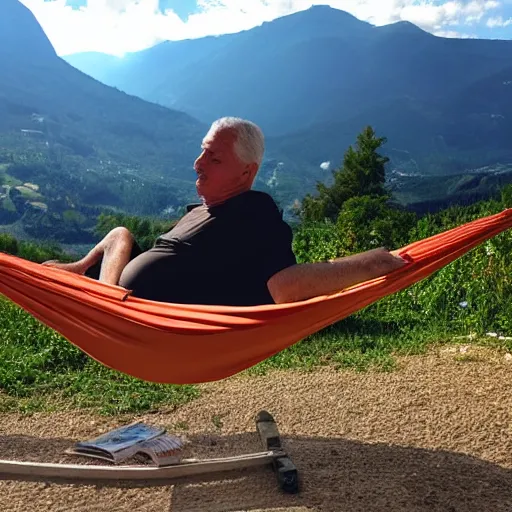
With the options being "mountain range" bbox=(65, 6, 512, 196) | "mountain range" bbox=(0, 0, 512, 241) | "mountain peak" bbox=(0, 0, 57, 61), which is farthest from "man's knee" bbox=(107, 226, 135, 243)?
"mountain peak" bbox=(0, 0, 57, 61)

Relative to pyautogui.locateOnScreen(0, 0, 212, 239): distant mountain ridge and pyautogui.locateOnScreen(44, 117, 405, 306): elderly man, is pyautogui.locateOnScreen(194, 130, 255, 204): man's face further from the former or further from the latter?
pyautogui.locateOnScreen(0, 0, 212, 239): distant mountain ridge

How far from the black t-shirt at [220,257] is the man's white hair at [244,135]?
0.14 meters

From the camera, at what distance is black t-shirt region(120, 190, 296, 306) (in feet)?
7.17

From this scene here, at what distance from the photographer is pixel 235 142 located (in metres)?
2.28

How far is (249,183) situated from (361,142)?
12.8 meters

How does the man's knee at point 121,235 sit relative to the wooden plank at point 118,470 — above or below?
above

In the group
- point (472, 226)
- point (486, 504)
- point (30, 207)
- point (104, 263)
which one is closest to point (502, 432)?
point (486, 504)

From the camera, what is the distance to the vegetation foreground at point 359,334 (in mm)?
3766

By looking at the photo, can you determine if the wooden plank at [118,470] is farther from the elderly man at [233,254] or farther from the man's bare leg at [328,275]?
the man's bare leg at [328,275]

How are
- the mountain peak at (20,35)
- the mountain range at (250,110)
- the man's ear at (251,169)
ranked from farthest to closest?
the mountain peak at (20,35) → the mountain range at (250,110) → the man's ear at (251,169)

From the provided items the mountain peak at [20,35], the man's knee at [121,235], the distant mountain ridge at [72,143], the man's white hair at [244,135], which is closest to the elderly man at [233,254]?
the man's white hair at [244,135]

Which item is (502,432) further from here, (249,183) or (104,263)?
(104,263)

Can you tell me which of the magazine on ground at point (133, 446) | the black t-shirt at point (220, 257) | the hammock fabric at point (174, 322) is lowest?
the magazine on ground at point (133, 446)

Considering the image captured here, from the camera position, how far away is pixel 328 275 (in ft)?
6.90
